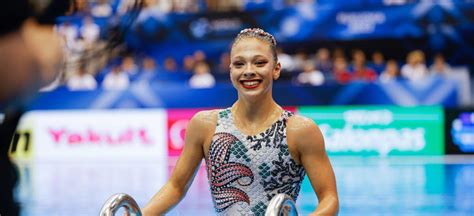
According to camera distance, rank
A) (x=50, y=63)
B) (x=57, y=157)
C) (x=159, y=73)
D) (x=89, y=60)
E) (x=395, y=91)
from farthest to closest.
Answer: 1. (x=159, y=73)
2. (x=57, y=157)
3. (x=395, y=91)
4. (x=89, y=60)
5. (x=50, y=63)

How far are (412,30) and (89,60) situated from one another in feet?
54.8

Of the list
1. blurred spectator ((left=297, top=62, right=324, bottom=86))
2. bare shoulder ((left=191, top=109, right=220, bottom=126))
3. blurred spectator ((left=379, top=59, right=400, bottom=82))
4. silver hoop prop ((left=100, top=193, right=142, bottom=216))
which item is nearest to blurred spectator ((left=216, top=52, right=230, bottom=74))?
blurred spectator ((left=297, top=62, right=324, bottom=86))

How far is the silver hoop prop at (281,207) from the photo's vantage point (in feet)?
6.88

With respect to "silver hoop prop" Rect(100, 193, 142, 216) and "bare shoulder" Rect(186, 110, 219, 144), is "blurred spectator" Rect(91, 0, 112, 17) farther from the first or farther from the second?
"silver hoop prop" Rect(100, 193, 142, 216)

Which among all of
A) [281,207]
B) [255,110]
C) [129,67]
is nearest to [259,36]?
[255,110]

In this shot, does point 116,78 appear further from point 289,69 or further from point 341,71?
point 341,71

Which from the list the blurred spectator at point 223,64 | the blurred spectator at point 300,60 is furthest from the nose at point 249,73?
the blurred spectator at point 223,64

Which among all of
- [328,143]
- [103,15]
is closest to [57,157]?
[103,15]

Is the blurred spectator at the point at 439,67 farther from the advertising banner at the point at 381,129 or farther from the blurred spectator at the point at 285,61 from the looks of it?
the blurred spectator at the point at 285,61

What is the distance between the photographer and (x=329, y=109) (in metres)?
14.7

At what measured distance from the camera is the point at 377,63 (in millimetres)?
17484

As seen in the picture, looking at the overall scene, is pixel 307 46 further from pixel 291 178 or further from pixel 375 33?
pixel 291 178

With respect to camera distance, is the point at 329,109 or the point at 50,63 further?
the point at 329,109

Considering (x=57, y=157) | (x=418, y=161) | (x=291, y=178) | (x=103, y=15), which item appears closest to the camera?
(x=291, y=178)
